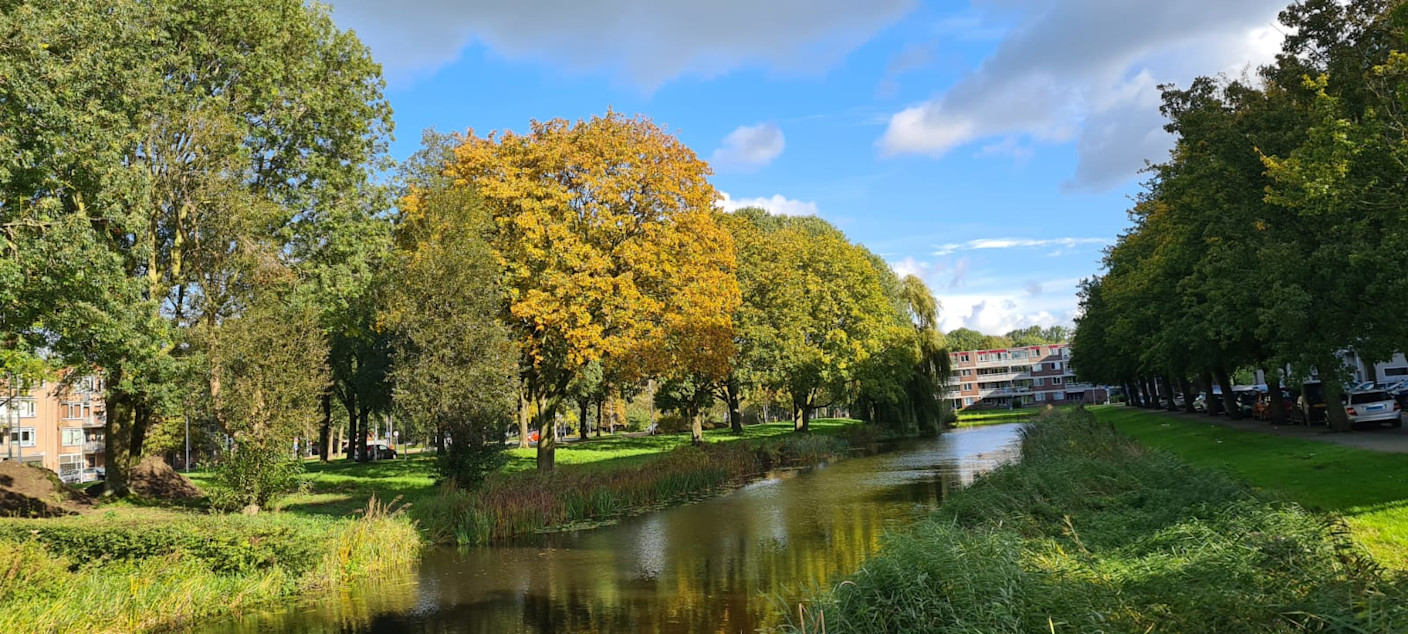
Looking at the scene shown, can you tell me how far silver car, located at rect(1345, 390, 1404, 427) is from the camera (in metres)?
29.1

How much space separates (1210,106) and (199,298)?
31.8 metres

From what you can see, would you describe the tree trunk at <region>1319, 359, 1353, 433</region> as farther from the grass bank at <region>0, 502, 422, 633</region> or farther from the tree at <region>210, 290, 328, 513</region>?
the tree at <region>210, 290, 328, 513</region>

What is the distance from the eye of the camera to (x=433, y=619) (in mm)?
12203

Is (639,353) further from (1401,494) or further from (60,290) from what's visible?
(1401,494)

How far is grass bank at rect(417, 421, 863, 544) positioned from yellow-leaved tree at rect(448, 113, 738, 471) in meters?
3.63

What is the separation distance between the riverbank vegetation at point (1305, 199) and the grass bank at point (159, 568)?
22.4 m

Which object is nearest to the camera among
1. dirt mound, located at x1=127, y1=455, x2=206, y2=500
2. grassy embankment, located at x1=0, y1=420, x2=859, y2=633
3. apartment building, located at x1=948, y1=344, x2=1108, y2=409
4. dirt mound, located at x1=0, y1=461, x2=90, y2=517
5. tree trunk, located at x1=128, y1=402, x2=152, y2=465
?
grassy embankment, located at x1=0, y1=420, x2=859, y2=633

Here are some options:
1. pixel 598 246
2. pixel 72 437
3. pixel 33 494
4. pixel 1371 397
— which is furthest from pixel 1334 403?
pixel 72 437

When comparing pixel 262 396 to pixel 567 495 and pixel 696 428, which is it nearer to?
pixel 567 495

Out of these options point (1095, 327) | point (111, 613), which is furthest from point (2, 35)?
point (1095, 327)

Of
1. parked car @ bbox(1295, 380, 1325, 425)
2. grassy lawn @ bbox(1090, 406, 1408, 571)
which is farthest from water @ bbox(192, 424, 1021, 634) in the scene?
parked car @ bbox(1295, 380, 1325, 425)

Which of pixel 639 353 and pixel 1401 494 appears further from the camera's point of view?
pixel 639 353

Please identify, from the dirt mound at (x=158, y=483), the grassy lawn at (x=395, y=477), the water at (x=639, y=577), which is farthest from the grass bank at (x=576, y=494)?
the dirt mound at (x=158, y=483)

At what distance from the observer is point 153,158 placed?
22.6 m
